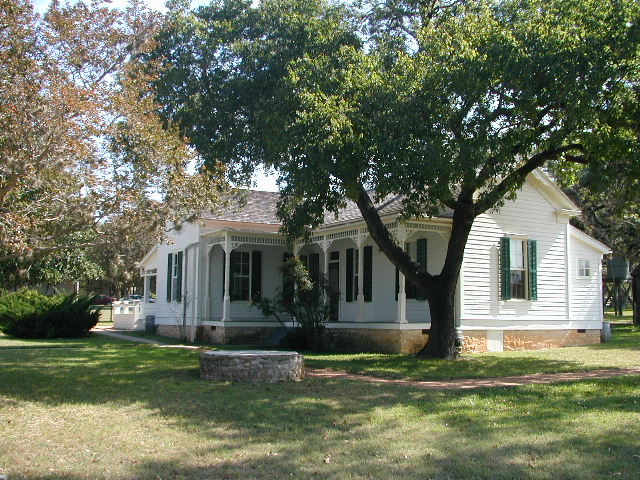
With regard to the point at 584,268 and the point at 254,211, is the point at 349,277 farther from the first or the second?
the point at 584,268

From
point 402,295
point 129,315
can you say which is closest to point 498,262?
point 402,295

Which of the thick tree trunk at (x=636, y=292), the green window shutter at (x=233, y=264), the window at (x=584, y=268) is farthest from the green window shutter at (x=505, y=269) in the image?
the thick tree trunk at (x=636, y=292)

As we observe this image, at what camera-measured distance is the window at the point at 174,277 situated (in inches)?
967

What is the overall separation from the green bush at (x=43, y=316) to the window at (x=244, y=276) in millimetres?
5918

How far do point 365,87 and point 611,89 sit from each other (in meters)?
4.77

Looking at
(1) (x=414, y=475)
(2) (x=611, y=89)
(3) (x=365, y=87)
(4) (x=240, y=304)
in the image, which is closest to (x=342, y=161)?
(3) (x=365, y=87)

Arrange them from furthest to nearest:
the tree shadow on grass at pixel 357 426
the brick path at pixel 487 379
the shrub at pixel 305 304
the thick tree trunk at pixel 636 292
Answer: the thick tree trunk at pixel 636 292, the shrub at pixel 305 304, the brick path at pixel 487 379, the tree shadow on grass at pixel 357 426

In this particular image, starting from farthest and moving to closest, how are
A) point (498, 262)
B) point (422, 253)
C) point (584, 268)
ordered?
point (584, 268) → point (498, 262) → point (422, 253)

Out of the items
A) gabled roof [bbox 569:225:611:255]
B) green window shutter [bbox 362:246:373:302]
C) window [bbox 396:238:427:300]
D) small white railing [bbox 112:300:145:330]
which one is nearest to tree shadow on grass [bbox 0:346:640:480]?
window [bbox 396:238:427:300]

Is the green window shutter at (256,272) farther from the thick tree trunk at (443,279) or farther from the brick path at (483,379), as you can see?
the brick path at (483,379)

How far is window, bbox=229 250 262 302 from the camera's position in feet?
74.8

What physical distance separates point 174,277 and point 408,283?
10336 millimetres

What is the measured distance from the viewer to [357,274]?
67.9 ft

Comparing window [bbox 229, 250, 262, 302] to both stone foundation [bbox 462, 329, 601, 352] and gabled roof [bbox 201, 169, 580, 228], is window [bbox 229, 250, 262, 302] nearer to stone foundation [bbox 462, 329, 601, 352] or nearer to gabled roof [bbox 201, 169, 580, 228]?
A: gabled roof [bbox 201, 169, 580, 228]
